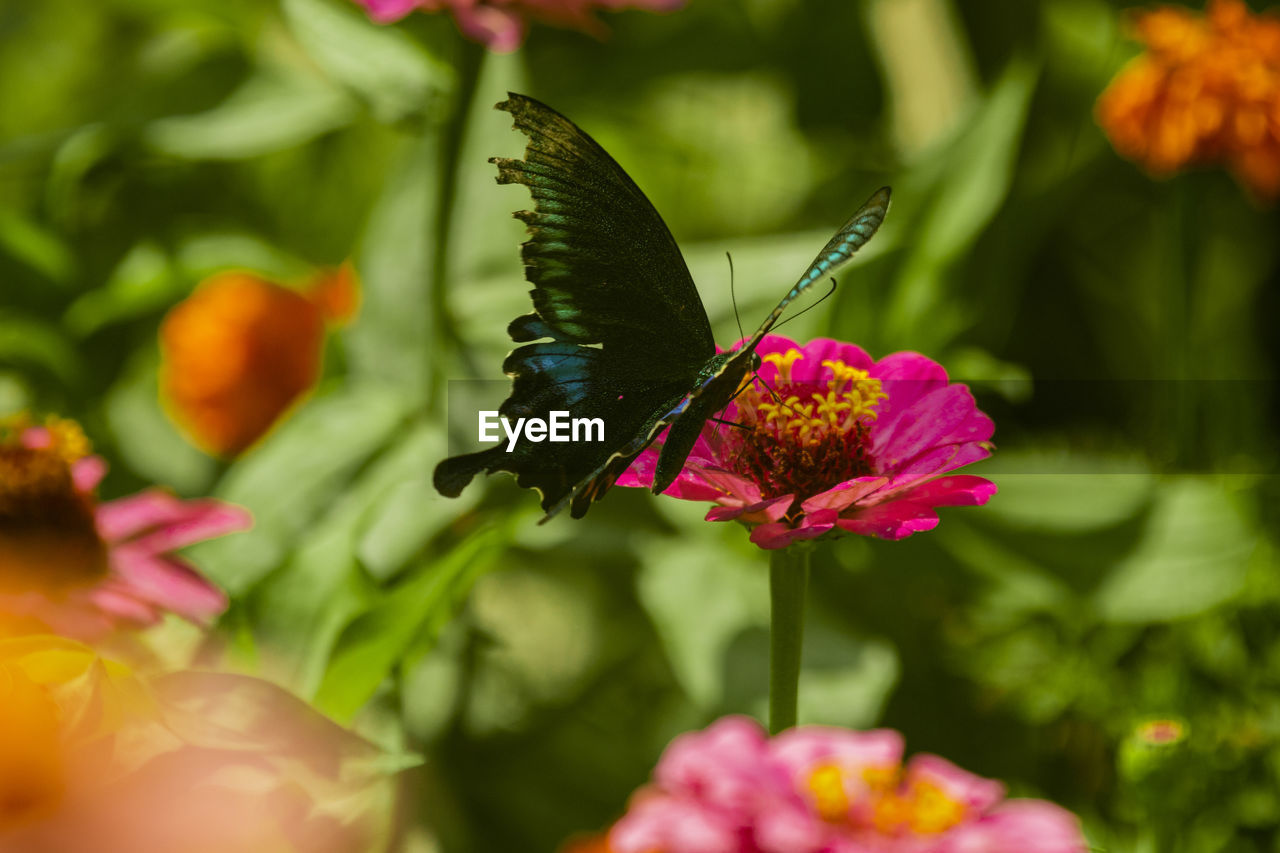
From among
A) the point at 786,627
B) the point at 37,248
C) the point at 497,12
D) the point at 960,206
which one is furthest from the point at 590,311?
the point at 37,248

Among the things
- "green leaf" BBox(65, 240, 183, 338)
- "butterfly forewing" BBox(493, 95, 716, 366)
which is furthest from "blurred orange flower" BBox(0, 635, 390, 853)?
"green leaf" BBox(65, 240, 183, 338)

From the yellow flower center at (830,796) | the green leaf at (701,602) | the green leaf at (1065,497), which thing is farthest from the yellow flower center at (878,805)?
the green leaf at (1065,497)

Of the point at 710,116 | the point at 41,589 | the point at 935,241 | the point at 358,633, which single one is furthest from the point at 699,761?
the point at 710,116

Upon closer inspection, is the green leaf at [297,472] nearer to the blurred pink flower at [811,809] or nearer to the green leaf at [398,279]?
the green leaf at [398,279]

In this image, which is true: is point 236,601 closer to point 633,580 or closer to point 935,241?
point 633,580

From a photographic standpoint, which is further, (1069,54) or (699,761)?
(1069,54)

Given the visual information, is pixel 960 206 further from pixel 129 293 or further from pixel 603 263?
pixel 129 293
